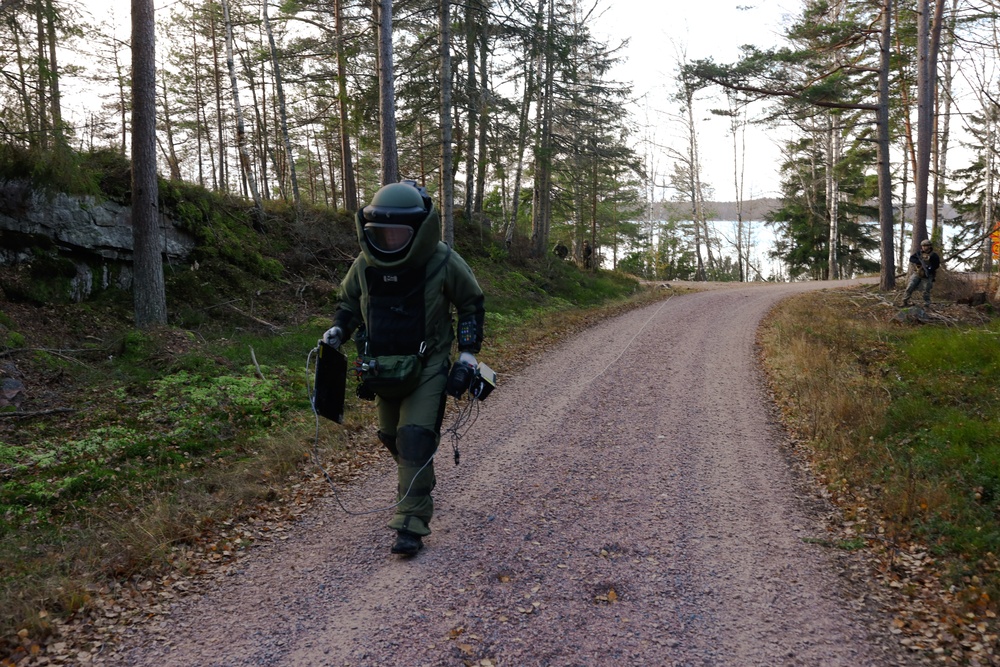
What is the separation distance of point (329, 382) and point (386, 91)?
8.73 meters

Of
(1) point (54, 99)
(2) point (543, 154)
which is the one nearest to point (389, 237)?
(1) point (54, 99)

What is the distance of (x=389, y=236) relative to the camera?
4.04 m

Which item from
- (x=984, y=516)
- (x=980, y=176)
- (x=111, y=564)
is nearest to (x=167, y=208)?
(x=111, y=564)

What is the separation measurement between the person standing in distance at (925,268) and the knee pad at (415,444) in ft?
46.9

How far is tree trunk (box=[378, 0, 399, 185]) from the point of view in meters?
11.4

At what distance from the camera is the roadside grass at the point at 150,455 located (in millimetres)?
4145

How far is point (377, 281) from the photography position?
411 cm

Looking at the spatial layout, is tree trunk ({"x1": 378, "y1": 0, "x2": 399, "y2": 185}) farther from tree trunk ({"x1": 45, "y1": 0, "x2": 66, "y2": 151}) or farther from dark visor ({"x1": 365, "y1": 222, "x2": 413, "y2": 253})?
dark visor ({"x1": 365, "y1": 222, "x2": 413, "y2": 253})

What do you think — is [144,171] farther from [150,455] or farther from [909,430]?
[909,430]

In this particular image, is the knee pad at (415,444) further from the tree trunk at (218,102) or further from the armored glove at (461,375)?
the tree trunk at (218,102)

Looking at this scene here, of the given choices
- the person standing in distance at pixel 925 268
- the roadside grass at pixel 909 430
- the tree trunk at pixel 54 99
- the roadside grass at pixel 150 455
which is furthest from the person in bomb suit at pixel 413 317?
the person standing in distance at pixel 925 268

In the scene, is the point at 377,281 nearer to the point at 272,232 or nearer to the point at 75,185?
the point at 75,185

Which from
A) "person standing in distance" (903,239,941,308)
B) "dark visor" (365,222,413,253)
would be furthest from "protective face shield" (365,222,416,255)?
"person standing in distance" (903,239,941,308)

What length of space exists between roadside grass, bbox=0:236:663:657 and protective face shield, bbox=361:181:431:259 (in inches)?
98.0
